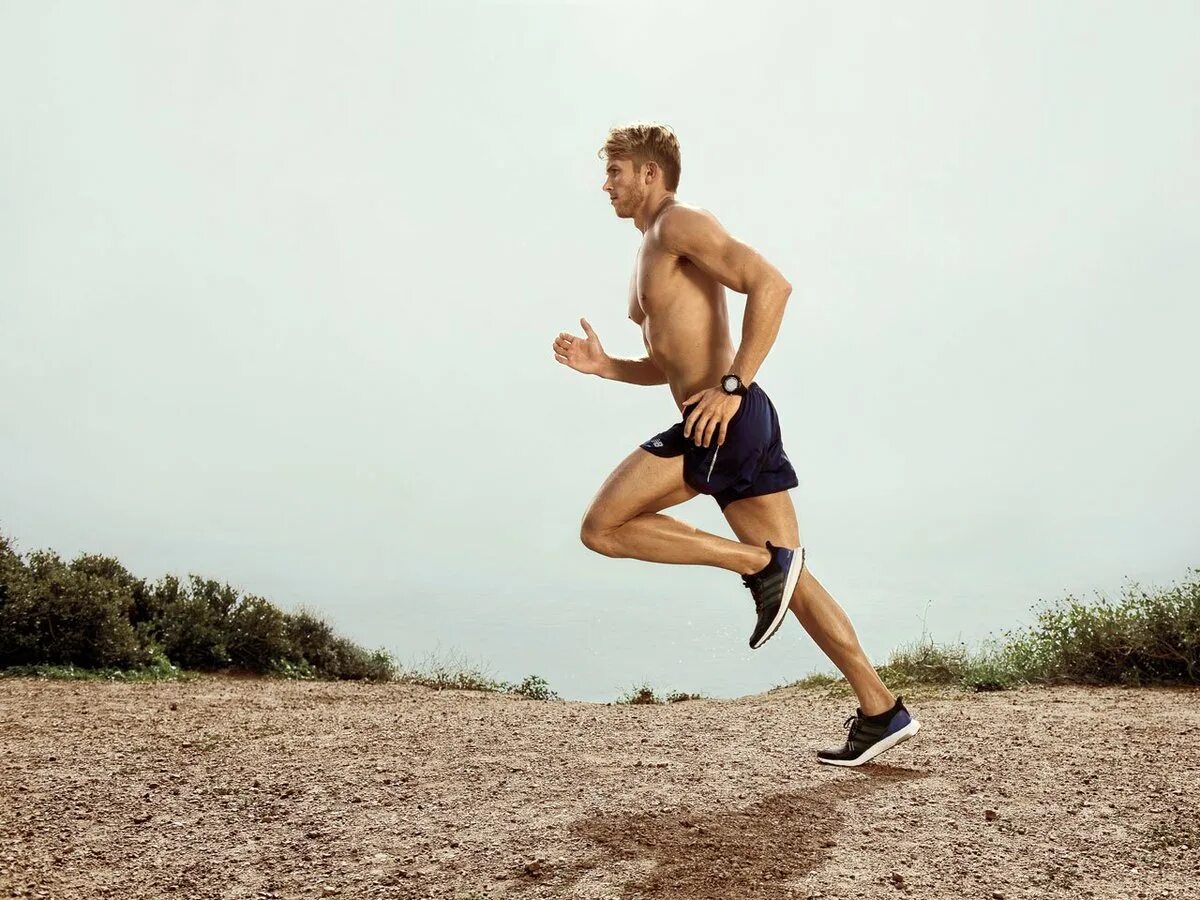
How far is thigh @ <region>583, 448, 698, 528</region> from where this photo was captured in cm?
459

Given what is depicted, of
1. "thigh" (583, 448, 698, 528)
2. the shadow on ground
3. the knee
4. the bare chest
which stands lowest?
the shadow on ground

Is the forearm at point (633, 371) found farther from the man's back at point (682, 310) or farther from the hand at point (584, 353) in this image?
the man's back at point (682, 310)

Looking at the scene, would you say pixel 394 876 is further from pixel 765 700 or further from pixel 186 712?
pixel 765 700

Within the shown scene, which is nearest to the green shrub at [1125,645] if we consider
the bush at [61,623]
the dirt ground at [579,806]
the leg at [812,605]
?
the dirt ground at [579,806]

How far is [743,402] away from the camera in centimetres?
453

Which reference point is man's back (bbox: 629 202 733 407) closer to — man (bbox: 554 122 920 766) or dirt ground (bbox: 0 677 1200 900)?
man (bbox: 554 122 920 766)

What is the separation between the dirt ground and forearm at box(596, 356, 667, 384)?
1.98 metres

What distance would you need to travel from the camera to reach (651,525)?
15.3ft

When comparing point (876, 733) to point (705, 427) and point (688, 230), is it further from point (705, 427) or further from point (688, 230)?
point (688, 230)

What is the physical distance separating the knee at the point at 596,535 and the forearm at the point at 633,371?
933mm

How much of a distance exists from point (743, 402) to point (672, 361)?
0.47 m

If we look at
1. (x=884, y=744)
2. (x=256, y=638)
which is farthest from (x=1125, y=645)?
(x=256, y=638)

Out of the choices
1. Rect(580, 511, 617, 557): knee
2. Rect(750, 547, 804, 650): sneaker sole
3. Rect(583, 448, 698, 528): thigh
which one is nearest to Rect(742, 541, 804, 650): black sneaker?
Rect(750, 547, 804, 650): sneaker sole

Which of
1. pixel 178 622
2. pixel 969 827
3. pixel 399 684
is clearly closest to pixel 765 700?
pixel 399 684
